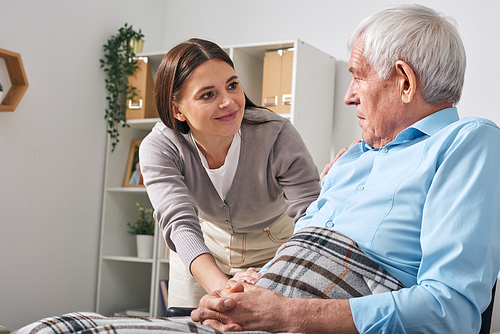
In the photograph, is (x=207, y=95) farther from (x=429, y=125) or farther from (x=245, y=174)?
(x=429, y=125)

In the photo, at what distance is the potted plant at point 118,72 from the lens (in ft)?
11.5

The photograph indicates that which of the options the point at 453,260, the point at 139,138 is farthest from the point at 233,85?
the point at 139,138

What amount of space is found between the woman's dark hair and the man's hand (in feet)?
2.80

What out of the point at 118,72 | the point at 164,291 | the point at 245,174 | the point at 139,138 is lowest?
the point at 164,291

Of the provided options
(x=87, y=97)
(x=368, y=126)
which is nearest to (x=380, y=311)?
(x=368, y=126)

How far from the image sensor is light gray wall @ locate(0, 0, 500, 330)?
2.93 meters

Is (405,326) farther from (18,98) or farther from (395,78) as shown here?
(18,98)

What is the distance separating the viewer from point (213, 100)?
159 cm

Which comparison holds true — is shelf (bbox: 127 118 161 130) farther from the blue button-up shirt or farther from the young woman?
the blue button-up shirt

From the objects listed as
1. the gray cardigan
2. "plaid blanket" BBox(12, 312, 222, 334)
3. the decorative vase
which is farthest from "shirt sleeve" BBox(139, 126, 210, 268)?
the decorative vase

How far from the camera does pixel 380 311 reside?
864 mm

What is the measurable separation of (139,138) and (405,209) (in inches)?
119

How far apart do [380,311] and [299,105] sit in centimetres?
213

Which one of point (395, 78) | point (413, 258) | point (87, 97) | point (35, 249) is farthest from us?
point (87, 97)
